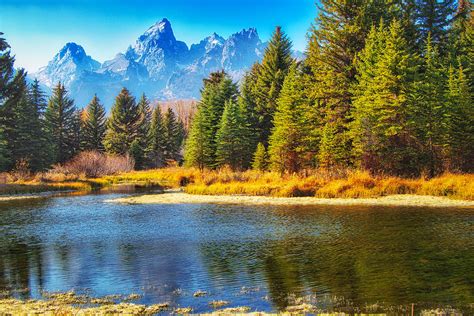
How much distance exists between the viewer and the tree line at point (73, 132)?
5641cm

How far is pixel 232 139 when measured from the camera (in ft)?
163

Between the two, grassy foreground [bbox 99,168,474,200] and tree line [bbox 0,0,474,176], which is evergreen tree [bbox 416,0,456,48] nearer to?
tree line [bbox 0,0,474,176]

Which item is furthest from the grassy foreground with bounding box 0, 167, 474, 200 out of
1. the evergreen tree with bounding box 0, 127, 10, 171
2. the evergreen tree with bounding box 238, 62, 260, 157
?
the evergreen tree with bounding box 238, 62, 260, 157

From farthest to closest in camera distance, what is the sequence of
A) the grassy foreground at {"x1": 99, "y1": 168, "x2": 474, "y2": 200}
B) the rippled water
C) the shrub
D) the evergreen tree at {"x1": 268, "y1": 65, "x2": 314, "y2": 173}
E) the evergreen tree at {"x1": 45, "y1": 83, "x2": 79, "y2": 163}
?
1. the evergreen tree at {"x1": 45, "y1": 83, "x2": 79, "y2": 163}
2. the shrub
3. the evergreen tree at {"x1": 268, "y1": 65, "x2": 314, "y2": 173}
4. the grassy foreground at {"x1": 99, "y1": 168, "x2": 474, "y2": 200}
5. the rippled water

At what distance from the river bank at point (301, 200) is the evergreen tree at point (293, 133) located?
10539mm

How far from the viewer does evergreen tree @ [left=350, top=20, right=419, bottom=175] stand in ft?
109

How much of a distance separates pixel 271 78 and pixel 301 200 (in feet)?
89.4

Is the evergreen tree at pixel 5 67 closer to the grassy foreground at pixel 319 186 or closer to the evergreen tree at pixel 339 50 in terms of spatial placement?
the grassy foreground at pixel 319 186

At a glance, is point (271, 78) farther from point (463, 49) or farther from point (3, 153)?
point (3, 153)

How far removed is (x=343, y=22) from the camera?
135 feet

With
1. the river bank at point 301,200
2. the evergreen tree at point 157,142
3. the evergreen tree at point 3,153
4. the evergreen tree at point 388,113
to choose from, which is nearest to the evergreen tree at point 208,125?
the river bank at point 301,200

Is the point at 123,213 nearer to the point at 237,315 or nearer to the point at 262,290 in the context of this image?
the point at 262,290

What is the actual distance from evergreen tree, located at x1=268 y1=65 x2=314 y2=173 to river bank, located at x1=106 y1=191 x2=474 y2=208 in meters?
10.5

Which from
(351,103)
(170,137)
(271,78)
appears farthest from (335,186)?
(170,137)
